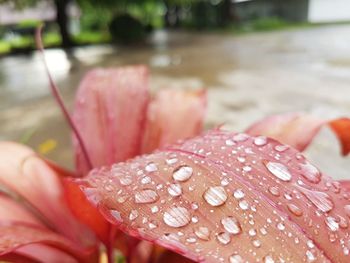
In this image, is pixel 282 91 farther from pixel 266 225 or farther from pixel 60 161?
pixel 266 225

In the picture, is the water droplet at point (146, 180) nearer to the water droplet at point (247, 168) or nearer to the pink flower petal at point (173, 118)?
the water droplet at point (247, 168)

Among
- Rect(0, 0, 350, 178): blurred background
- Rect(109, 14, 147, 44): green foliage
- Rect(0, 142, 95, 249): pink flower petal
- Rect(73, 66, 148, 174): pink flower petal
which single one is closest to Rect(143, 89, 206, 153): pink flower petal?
Rect(73, 66, 148, 174): pink flower petal

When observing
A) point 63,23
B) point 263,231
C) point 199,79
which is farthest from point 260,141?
point 63,23

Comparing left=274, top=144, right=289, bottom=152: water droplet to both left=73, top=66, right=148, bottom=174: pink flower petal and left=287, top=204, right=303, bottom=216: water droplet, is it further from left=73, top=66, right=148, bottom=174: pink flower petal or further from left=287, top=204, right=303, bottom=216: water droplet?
left=73, top=66, right=148, bottom=174: pink flower petal

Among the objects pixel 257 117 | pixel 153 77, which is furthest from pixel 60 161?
pixel 153 77

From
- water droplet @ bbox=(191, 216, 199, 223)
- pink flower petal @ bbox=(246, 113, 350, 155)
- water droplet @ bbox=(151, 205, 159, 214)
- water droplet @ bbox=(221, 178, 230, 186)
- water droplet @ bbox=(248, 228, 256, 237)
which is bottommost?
pink flower petal @ bbox=(246, 113, 350, 155)

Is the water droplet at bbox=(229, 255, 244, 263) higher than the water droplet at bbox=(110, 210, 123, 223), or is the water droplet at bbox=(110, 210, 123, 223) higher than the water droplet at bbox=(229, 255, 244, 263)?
the water droplet at bbox=(110, 210, 123, 223)

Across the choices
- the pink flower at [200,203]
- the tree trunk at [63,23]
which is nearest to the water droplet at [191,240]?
the pink flower at [200,203]

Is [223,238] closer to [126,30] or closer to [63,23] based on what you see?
[63,23]
